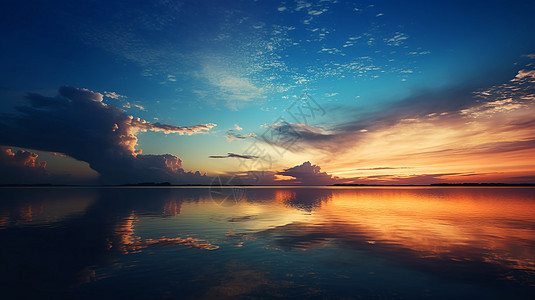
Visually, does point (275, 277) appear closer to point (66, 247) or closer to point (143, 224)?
point (66, 247)

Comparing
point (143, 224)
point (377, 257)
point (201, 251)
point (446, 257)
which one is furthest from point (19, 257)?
point (446, 257)

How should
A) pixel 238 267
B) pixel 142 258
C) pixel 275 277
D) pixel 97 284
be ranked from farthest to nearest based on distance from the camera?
pixel 142 258 → pixel 238 267 → pixel 275 277 → pixel 97 284

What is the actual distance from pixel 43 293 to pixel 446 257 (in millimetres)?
23634

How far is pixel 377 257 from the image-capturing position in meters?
18.3

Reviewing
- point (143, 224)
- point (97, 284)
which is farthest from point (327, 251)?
point (143, 224)

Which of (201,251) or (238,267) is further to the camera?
(201,251)

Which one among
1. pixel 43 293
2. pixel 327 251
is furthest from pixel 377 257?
pixel 43 293

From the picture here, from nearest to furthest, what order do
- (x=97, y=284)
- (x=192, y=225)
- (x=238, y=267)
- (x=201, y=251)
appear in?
1. (x=97, y=284)
2. (x=238, y=267)
3. (x=201, y=251)
4. (x=192, y=225)

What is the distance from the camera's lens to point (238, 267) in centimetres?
1605

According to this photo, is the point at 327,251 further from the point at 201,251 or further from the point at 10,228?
the point at 10,228

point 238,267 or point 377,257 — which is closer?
point 238,267

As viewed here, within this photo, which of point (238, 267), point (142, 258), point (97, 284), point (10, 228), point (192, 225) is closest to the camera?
point (97, 284)

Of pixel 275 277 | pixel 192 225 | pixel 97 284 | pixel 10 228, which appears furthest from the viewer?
pixel 192 225

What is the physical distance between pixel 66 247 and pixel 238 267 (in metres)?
14.8
